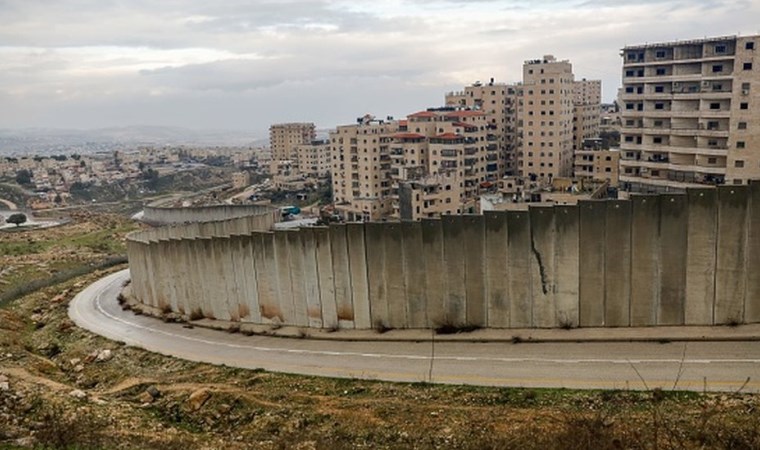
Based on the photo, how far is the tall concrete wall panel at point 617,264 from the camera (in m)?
20.2

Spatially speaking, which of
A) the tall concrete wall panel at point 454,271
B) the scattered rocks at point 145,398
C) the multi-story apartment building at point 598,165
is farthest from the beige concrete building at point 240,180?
the scattered rocks at point 145,398

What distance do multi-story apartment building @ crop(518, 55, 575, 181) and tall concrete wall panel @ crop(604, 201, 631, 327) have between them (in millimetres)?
69256

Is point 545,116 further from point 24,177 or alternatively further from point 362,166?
point 24,177

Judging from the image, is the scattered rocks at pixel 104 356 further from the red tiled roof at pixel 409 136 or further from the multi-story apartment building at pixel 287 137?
the multi-story apartment building at pixel 287 137

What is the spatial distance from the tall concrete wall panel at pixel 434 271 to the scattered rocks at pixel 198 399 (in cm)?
873

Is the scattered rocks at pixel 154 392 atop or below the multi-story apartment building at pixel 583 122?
below

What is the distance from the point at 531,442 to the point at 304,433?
5.73m

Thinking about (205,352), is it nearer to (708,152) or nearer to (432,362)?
(432,362)

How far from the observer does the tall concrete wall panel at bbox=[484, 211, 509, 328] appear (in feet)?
71.1

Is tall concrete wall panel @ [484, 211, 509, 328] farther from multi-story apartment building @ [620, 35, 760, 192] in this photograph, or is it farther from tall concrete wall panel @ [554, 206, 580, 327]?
multi-story apartment building @ [620, 35, 760, 192]

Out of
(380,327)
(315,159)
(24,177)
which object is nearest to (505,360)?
(380,327)

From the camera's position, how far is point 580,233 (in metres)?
20.7

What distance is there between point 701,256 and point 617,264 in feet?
8.44

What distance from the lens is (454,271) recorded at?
2264cm
